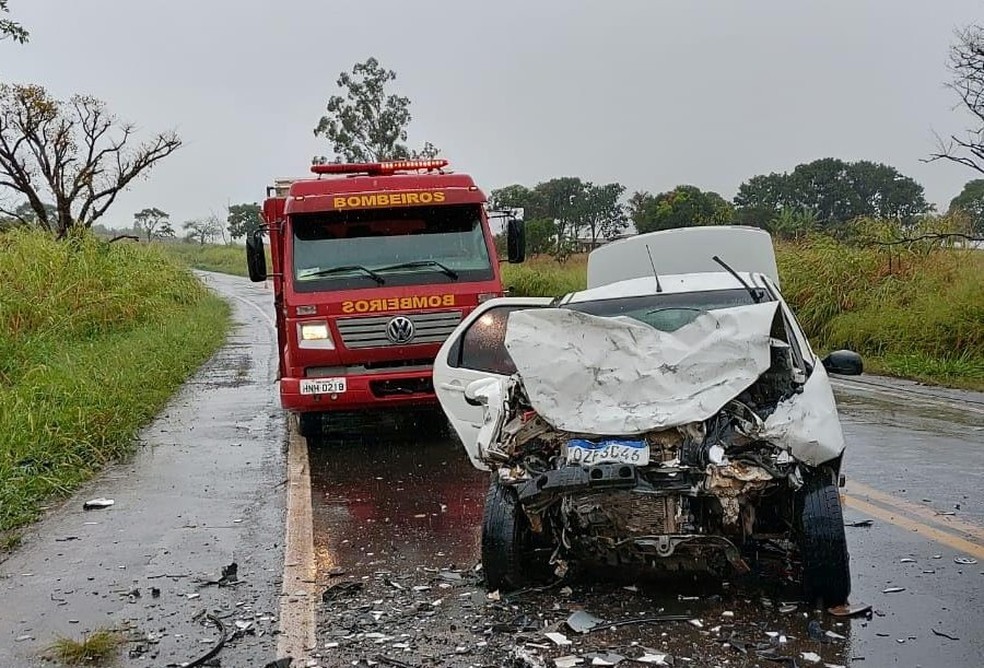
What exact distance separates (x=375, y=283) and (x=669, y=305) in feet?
12.7

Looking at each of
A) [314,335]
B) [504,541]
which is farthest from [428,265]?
[504,541]

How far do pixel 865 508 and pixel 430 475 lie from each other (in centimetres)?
328

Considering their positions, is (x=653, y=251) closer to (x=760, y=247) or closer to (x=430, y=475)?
(x=760, y=247)

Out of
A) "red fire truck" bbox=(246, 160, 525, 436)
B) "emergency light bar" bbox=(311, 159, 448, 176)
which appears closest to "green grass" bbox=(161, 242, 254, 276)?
"emergency light bar" bbox=(311, 159, 448, 176)

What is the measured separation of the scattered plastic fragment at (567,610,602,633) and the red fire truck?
15.6 feet

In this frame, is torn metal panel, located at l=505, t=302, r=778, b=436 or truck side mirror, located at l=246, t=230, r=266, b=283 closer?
torn metal panel, located at l=505, t=302, r=778, b=436

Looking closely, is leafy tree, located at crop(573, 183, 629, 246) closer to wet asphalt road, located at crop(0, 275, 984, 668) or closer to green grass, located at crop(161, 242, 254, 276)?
green grass, located at crop(161, 242, 254, 276)

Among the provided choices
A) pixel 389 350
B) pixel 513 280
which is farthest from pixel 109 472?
pixel 513 280

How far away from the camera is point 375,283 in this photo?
30.9ft

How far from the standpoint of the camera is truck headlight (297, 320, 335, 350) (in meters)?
9.23

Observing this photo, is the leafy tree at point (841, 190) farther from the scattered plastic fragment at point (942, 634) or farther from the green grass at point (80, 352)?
the scattered plastic fragment at point (942, 634)

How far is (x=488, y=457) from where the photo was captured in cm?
505

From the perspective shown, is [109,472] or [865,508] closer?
[865,508]

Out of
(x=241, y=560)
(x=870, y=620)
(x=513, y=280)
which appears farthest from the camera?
(x=513, y=280)
